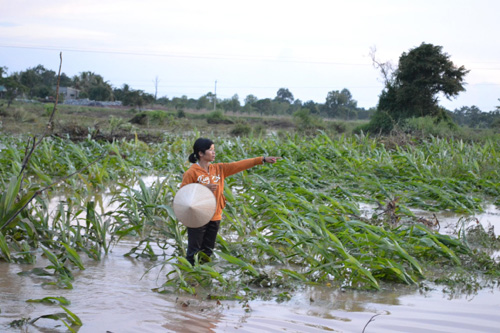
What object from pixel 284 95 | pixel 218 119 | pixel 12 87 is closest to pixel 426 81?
pixel 218 119

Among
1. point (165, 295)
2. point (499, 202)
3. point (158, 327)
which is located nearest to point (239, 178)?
point (499, 202)

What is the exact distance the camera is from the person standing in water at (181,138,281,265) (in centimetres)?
432

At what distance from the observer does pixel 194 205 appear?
4051mm

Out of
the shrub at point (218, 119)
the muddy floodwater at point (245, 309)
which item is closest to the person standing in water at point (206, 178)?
the muddy floodwater at point (245, 309)

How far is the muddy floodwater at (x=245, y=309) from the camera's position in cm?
330

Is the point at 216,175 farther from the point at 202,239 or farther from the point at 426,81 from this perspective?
the point at 426,81

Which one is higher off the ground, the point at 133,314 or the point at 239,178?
the point at 239,178

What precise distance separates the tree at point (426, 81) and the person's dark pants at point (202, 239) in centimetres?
2043

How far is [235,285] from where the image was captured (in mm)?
3990

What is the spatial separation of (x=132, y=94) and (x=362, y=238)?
134 ft

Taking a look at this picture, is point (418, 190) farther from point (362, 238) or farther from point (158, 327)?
point (158, 327)

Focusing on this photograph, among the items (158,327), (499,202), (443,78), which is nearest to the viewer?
(158,327)

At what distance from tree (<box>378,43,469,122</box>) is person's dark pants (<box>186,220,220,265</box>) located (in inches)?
804

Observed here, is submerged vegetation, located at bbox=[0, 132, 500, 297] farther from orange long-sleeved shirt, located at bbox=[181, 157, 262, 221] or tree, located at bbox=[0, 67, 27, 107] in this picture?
tree, located at bbox=[0, 67, 27, 107]
